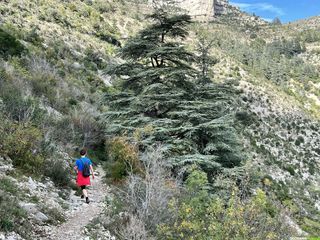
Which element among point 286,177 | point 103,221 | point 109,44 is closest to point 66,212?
point 103,221

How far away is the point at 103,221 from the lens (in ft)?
29.1

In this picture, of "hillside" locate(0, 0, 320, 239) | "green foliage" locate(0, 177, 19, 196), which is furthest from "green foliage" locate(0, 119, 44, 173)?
"green foliage" locate(0, 177, 19, 196)

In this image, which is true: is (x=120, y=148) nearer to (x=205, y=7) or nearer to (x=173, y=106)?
(x=173, y=106)

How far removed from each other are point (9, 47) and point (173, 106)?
37.4 feet

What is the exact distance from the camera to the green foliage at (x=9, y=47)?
20312 mm

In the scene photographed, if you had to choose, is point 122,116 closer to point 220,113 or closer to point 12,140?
point 220,113

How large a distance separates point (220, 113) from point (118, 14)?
4833cm

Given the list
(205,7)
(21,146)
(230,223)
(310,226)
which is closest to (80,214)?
(21,146)

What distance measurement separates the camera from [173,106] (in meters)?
15.3

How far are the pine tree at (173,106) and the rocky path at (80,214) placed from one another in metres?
2.56

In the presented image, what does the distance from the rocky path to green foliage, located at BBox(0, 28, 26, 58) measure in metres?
11.4

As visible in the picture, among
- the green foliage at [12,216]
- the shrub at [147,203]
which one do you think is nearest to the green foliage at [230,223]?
the shrub at [147,203]

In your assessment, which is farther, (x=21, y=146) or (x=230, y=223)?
(x=21, y=146)

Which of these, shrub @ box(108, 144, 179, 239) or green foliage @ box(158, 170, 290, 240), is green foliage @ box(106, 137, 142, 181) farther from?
green foliage @ box(158, 170, 290, 240)
